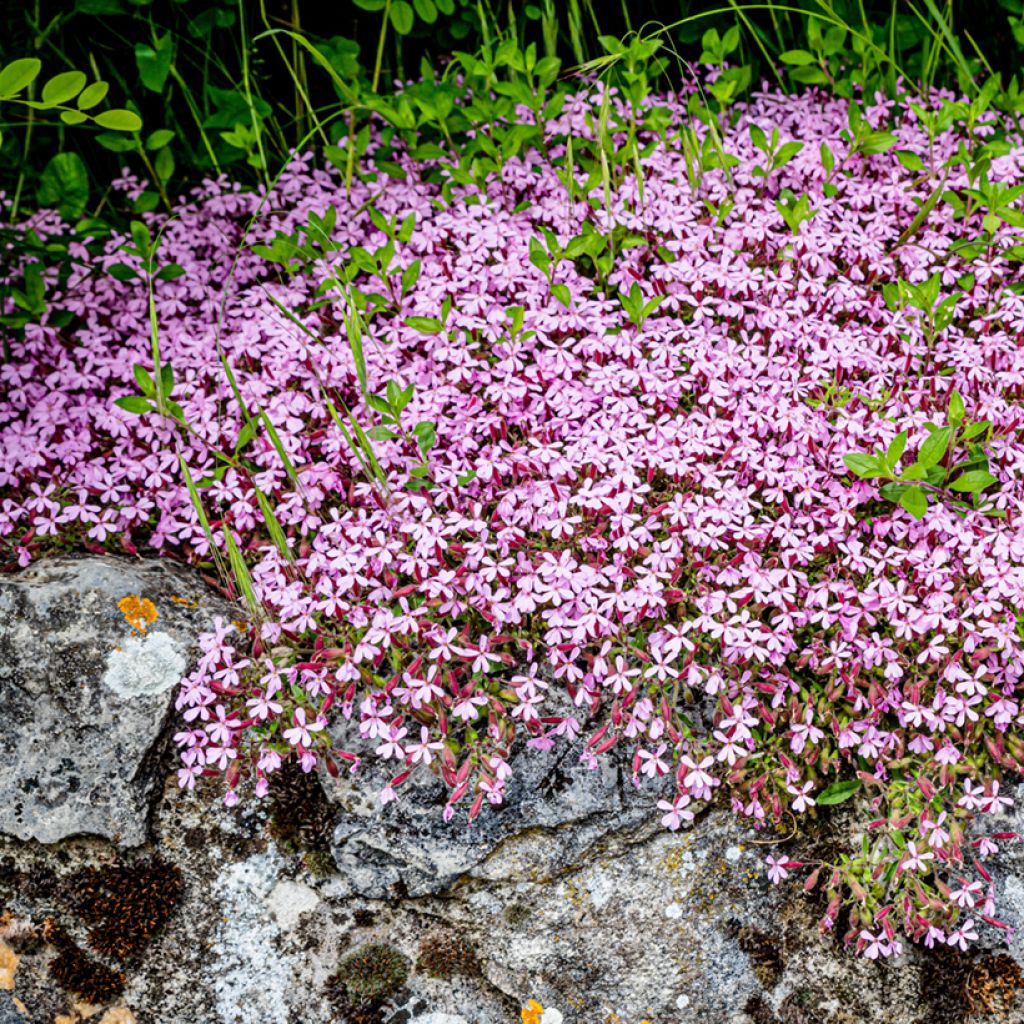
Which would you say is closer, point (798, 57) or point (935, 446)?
point (935, 446)

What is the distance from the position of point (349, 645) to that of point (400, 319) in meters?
1.10

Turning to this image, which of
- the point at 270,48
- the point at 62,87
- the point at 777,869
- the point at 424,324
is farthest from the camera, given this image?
the point at 270,48

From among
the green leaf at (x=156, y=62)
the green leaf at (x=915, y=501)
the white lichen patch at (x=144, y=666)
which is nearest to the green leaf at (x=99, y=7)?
the green leaf at (x=156, y=62)

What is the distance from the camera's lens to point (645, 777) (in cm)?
282

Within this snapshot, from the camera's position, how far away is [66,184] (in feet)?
11.7

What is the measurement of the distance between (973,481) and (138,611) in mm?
2329

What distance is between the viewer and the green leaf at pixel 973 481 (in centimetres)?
270

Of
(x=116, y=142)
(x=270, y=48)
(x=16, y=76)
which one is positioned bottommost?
(x=116, y=142)

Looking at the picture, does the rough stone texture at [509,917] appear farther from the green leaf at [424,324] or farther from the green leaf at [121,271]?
the green leaf at [121,271]

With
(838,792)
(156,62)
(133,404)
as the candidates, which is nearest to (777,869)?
(838,792)

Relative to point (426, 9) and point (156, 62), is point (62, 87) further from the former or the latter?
point (426, 9)

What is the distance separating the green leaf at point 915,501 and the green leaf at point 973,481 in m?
0.09

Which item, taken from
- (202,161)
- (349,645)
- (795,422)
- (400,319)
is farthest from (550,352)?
(202,161)

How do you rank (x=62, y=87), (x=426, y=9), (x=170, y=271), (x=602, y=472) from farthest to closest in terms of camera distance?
(x=426, y=9) < (x=170, y=271) < (x=602, y=472) < (x=62, y=87)
